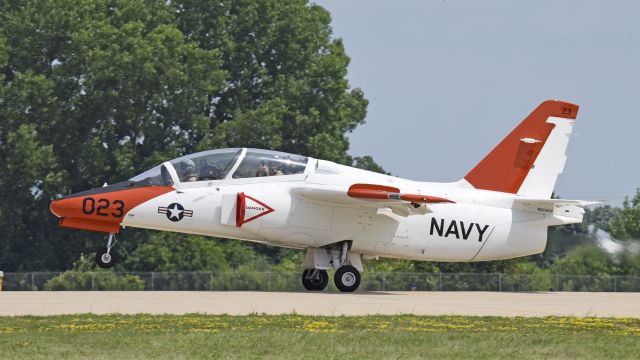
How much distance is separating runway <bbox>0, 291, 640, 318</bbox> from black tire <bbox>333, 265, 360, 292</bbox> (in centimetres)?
29

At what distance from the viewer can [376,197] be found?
2681 cm

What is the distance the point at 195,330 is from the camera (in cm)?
1889

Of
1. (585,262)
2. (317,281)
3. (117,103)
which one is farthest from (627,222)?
(117,103)

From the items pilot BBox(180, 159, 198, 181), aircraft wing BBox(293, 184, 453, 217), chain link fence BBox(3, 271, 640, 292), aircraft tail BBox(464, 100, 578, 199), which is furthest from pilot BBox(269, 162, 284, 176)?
chain link fence BBox(3, 271, 640, 292)

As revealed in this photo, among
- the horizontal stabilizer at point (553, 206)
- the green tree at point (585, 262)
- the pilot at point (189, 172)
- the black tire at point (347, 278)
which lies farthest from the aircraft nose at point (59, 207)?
the green tree at point (585, 262)

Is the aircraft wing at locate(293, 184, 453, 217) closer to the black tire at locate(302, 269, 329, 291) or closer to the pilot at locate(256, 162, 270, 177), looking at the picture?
the pilot at locate(256, 162, 270, 177)

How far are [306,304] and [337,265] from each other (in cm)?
423

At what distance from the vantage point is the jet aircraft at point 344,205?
27156mm

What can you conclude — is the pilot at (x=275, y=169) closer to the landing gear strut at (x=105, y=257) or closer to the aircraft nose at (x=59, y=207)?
the landing gear strut at (x=105, y=257)

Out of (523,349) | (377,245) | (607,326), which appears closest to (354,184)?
(377,245)

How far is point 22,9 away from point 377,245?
1440 inches

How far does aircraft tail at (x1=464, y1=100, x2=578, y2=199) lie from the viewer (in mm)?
29812

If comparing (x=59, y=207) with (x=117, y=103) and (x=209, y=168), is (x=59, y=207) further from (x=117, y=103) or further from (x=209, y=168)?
(x=117, y=103)

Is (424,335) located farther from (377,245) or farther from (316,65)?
(316,65)
